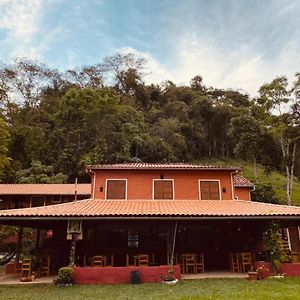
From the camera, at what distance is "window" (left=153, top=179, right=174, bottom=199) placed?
56.6 feet

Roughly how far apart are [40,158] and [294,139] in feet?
96.4

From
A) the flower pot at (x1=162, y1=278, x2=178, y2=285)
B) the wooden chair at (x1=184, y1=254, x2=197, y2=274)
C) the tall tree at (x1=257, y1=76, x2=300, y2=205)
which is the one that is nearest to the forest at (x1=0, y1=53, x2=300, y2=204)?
the tall tree at (x1=257, y1=76, x2=300, y2=205)

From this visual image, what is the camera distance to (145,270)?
1217 cm

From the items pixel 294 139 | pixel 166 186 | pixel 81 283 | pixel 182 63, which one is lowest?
pixel 81 283

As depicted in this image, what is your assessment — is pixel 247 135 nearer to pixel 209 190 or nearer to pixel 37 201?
pixel 209 190

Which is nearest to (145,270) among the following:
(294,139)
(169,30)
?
(169,30)

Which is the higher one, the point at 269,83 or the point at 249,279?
the point at 269,83

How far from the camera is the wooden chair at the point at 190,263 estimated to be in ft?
47.3

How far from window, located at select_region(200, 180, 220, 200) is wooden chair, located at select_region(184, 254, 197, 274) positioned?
143 inches

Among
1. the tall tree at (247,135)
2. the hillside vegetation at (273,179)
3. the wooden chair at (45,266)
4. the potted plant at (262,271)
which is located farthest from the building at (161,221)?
the tall tree at (247,135)

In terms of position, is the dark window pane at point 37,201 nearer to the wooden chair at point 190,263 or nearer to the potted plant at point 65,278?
the wooden chair at point 190,263

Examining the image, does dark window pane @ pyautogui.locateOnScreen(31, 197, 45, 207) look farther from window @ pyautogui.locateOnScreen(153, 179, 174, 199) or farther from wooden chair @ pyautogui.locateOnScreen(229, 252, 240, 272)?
wooden chair @ pyautogui.locateOnScreen(229, 252, 240, 272)

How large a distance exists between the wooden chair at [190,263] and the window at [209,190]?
3.64 meters

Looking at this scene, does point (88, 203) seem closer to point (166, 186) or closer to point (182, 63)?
point (166, 186)
